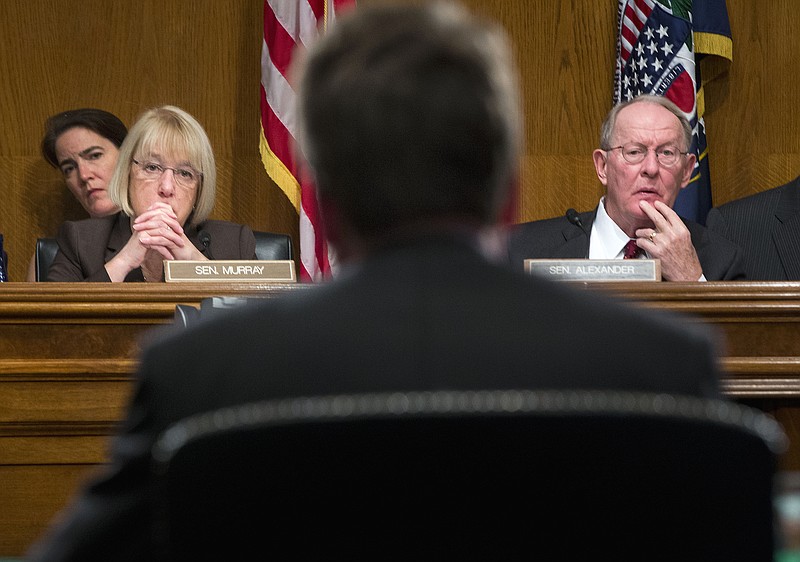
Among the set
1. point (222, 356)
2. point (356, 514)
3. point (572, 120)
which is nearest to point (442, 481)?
point (356, 514)

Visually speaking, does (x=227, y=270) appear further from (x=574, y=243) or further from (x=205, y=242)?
(x=574, y=243)

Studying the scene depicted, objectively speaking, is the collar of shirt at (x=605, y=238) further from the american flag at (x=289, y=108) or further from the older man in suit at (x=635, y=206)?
the american flag at (x=289, y=108)

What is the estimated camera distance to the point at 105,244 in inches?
161

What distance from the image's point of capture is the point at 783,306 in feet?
9.50

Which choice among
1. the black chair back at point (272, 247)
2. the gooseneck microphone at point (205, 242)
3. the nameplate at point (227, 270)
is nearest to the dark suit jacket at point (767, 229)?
the black chair back at point (272, 247)

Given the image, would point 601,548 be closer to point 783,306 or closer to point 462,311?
point 462,311

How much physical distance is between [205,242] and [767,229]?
202 centimetres

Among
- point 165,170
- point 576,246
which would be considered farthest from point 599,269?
point 165,170

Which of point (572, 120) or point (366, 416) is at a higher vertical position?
point (572, 120)

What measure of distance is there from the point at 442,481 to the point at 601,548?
0.43 feet

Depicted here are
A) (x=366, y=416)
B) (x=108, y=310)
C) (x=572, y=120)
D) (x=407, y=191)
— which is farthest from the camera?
(x=572, y=120)

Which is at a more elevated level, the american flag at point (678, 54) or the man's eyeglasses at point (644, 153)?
the american flag at point (678, 54)

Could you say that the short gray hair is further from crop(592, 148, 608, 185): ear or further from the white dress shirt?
the white dress shirt

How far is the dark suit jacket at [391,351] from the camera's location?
87 cm
